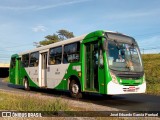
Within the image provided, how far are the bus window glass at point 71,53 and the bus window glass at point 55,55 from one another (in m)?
0.72

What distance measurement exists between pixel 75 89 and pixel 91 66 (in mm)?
2003

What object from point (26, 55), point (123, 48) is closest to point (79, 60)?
point (123, 48)

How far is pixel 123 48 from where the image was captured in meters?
13.9

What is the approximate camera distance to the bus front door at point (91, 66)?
1376 centimetres

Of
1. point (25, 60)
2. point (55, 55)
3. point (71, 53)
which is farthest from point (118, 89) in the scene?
point (25, 60)

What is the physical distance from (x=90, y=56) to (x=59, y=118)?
665cm

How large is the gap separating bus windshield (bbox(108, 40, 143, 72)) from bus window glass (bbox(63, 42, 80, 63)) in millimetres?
2352

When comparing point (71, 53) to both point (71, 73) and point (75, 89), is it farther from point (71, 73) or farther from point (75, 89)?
point (75, 89)

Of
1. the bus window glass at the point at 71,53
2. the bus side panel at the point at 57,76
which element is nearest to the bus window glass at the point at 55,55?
the bus side panel at the point at 57,76

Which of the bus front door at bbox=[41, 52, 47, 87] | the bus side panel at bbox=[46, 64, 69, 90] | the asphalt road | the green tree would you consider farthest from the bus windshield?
the green tree

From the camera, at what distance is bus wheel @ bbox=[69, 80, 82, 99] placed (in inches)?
598

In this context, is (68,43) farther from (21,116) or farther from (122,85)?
(21,116)

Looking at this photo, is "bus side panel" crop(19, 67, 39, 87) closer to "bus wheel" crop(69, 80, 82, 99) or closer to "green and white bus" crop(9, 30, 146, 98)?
"green and white bus" crop(9, 30, 146, 98)

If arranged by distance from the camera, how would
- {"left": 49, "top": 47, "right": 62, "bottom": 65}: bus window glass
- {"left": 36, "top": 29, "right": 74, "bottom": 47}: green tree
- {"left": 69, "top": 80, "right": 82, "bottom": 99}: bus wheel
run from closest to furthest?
{"left": 69, "top": 80, "right": 82, "bottom": 99}: bus wheel, {"left": 49, "top": 47, "right": 62, "bottom": 65}: bus window glass, {"left": 36, "top": 29, "right": 74, "bottom": 47}: green tree
